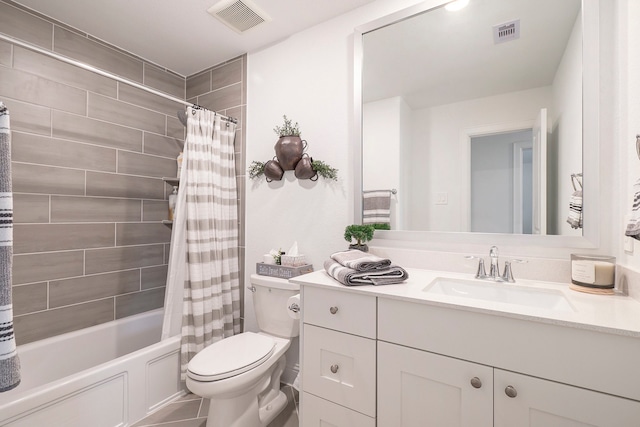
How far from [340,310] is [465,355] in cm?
46

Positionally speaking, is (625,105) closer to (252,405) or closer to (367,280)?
(367,280)

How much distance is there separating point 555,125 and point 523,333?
3.01 ft

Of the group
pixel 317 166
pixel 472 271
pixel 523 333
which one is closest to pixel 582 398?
pixel 523 333

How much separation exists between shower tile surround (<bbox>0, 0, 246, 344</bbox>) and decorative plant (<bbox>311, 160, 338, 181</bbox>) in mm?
696

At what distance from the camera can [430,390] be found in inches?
38.6

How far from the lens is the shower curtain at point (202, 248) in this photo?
1.84 metres

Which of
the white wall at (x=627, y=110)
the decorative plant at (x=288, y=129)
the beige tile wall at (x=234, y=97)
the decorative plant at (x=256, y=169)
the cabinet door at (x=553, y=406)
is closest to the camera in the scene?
the cabinet door at (x=553, y=406)

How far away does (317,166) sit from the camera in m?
1.81

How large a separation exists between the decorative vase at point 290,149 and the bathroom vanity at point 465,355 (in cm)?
84

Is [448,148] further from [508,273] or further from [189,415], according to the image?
[189,415]

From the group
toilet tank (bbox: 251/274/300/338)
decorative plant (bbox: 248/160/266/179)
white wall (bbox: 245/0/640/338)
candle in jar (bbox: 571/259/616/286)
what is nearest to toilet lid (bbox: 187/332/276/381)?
toilet tank (bbox: 251/274/300/338)

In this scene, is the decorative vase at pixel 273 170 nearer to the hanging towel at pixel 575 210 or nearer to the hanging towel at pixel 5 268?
the hanging towel at pixel 5 268

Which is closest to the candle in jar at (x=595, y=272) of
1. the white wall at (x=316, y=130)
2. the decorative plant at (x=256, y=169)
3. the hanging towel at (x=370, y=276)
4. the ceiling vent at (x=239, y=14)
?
the white wall at (x=316, y=130)

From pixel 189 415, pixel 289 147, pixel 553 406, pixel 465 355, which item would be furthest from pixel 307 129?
pixel 189 415
